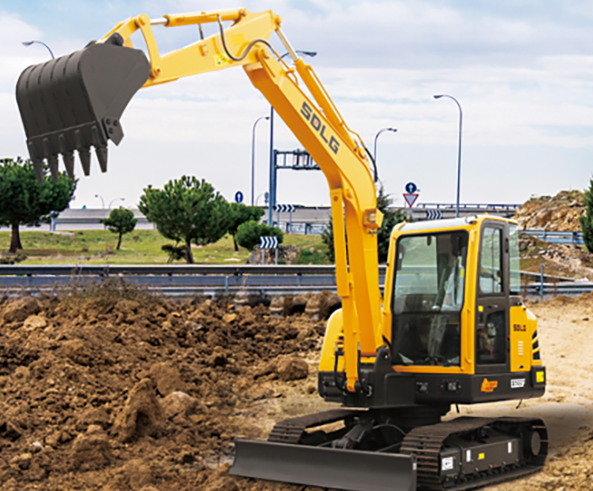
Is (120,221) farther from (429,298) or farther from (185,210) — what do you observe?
(429,298)

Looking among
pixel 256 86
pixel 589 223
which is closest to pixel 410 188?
pixel 589 223

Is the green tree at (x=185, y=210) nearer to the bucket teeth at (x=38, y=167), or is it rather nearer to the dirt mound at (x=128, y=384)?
the dirt mound at (x=128, y=384)

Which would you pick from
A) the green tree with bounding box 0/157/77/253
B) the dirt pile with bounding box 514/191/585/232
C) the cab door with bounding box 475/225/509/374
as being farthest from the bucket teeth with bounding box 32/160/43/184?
the dirt pile with bounding box 514/191/585/232

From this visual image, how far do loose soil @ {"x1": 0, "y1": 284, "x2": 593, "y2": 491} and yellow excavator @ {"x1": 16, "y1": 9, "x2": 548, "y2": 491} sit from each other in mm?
506

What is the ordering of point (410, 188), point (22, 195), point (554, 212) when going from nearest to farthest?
point (410, 188)
point (22, 195)
point (554, 212)

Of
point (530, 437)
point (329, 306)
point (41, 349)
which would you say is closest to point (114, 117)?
point (530, 437)

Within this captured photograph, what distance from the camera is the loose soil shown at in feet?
28.3

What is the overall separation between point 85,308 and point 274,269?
8.40 metres

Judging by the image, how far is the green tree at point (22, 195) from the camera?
4228 centimetres

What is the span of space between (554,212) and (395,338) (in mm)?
47083

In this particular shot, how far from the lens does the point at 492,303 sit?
853 centimetres

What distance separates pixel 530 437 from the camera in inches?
354

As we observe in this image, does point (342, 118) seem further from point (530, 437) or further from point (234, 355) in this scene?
point (234, 355)

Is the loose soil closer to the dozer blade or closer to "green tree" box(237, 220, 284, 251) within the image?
the dozer blade
